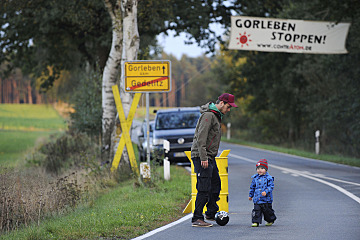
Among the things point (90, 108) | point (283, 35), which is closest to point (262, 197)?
point (283, 35)

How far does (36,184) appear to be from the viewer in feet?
44.3

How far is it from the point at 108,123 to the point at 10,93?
7983 cm

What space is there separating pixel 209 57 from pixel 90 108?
29.9ft

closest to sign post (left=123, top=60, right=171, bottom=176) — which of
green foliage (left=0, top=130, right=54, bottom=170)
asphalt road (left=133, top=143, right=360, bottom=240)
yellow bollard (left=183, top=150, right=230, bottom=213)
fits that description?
asphalt road (left=133, top=143, right=360, bottom=240)

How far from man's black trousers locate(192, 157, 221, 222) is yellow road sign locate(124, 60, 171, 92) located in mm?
5973

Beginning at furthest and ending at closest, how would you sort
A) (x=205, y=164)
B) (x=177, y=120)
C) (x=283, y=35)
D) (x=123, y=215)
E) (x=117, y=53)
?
(x=283, y=35), (x=177, y=120), (x=117, y=53), (x=123, y=215), (x=205, y=164)

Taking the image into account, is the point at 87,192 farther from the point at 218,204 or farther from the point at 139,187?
the point at 218,204

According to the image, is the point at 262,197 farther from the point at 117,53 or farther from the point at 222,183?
the point at 117,53

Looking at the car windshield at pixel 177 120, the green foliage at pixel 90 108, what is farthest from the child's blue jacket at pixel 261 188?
the green foliage at pixel 90 108

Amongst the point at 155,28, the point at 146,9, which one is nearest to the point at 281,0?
the point at 155,28

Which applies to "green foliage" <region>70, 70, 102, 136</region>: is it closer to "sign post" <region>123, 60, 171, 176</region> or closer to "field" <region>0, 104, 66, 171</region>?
"sign post" <region>123, 60, 171, 176</region>

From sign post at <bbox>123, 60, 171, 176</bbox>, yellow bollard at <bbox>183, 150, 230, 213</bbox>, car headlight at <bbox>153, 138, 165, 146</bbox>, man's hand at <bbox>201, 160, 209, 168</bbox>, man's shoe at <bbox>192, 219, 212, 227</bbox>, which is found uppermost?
sign post at <bbox>123, 60, 171, 176</bbox>

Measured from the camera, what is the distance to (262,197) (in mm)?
9938

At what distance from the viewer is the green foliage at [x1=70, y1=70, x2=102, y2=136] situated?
26.4 metres
